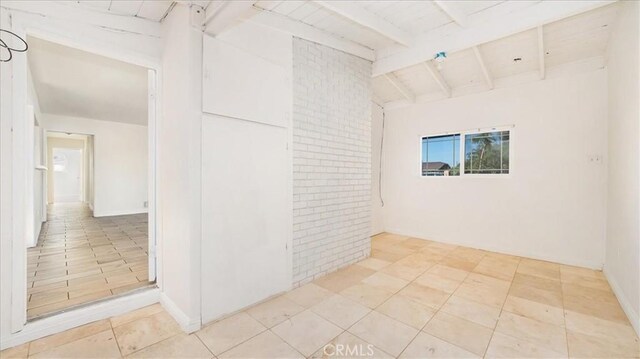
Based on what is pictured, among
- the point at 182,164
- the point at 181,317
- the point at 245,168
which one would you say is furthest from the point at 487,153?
the point at 181,317

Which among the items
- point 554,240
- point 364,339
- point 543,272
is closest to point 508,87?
point 554,240

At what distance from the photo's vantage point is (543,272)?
3572 mm

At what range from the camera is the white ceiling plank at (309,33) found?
2.78 m

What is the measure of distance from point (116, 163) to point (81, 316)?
687 centimetres

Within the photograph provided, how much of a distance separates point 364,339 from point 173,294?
5.82ft

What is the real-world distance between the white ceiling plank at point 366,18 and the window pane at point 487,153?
241 centimetres

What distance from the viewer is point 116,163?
7.68 m

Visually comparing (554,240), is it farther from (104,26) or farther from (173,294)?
(104,26)

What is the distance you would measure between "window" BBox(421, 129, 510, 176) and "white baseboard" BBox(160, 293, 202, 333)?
4.74 m

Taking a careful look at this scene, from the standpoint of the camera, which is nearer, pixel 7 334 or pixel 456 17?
pixel 7 334

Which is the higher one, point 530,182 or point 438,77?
point 438,77

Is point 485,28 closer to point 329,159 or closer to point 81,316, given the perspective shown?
point 329,159

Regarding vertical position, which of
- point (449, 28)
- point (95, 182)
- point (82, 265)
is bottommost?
point (82, 265)

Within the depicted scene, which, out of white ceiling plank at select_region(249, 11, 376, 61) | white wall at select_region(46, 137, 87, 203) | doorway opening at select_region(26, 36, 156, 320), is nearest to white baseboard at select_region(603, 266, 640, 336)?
white ceiling plank at select_region(249, 11, 376, 61)
